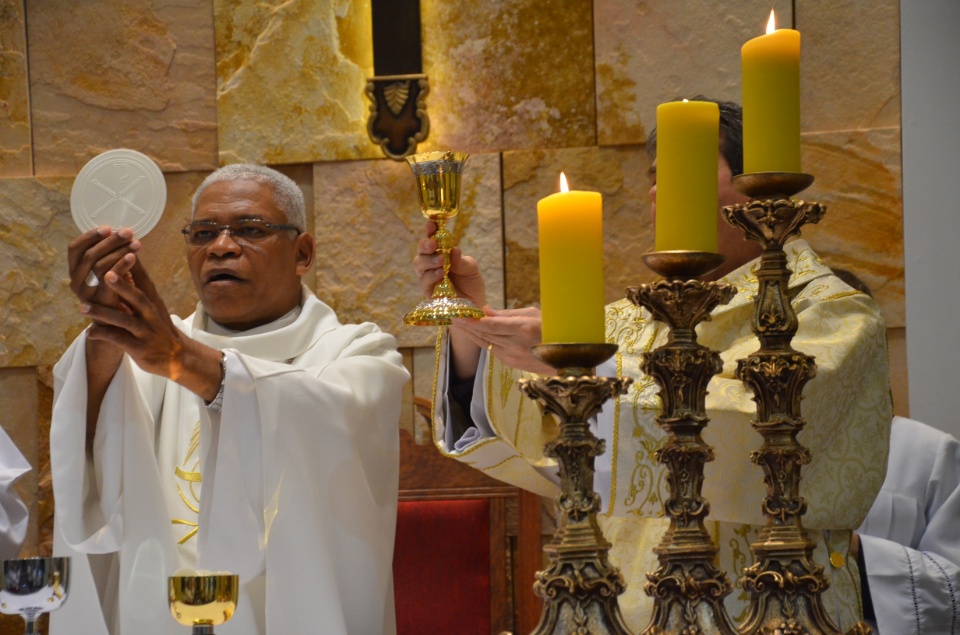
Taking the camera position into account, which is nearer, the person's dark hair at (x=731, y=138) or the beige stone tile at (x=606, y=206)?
the person's dark hair at (x=731, y=138)

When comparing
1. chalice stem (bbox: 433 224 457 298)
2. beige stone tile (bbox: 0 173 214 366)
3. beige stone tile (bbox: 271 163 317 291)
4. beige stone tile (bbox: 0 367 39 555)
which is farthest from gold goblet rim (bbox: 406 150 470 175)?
beige stone tile (bbox: 0 367 39 555)

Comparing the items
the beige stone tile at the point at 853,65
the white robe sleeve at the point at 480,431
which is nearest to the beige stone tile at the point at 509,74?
the beige stone tile at the point at 853,65

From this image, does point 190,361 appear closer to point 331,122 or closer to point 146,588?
point 146,588

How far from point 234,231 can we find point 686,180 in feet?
7.77

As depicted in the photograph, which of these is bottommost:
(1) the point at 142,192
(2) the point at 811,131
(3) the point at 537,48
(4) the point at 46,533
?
(4) the point at 46,533

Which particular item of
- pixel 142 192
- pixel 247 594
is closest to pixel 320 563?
pixel 247 594

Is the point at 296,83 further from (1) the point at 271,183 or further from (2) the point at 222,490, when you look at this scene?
(2) the point at 222,490

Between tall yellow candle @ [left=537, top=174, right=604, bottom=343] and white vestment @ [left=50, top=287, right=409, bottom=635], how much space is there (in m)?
1.86

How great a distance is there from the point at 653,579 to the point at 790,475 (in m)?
0.21

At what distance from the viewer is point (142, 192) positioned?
2.56m

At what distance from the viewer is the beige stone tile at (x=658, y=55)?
4613 millimetres

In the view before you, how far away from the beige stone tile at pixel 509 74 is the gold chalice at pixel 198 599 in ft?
10.7

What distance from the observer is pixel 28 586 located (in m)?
1.84

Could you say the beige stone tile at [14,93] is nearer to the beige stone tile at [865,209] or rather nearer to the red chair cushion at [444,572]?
the red chair cushion at [444,572]
